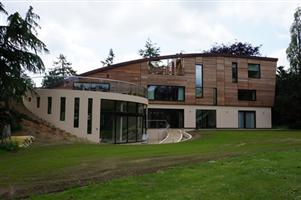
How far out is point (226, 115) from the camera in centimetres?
3834

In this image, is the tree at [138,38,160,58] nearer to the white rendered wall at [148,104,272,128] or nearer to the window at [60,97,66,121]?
the white rendered wall at [148,104,272,128]

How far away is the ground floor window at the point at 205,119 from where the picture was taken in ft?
123

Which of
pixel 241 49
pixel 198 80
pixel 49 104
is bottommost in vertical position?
pixel 49 104

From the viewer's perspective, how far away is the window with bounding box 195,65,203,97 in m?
37.7

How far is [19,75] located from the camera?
8297 mm

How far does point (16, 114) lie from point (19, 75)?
94cm

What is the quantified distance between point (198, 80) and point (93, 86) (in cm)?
1586

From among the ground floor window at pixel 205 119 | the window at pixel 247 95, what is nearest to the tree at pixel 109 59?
the ground floor window at pixel 205 119

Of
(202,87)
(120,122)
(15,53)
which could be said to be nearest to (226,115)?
(202,87)

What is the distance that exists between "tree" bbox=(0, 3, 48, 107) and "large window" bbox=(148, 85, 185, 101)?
2755 cm

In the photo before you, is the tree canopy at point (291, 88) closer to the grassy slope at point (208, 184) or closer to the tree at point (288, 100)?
the tree at point (288, 100)

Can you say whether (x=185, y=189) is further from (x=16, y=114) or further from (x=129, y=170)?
(x=16, y=114)

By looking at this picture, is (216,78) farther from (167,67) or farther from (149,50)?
(149,50)

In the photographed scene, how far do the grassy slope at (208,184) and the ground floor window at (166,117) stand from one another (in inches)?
1002
